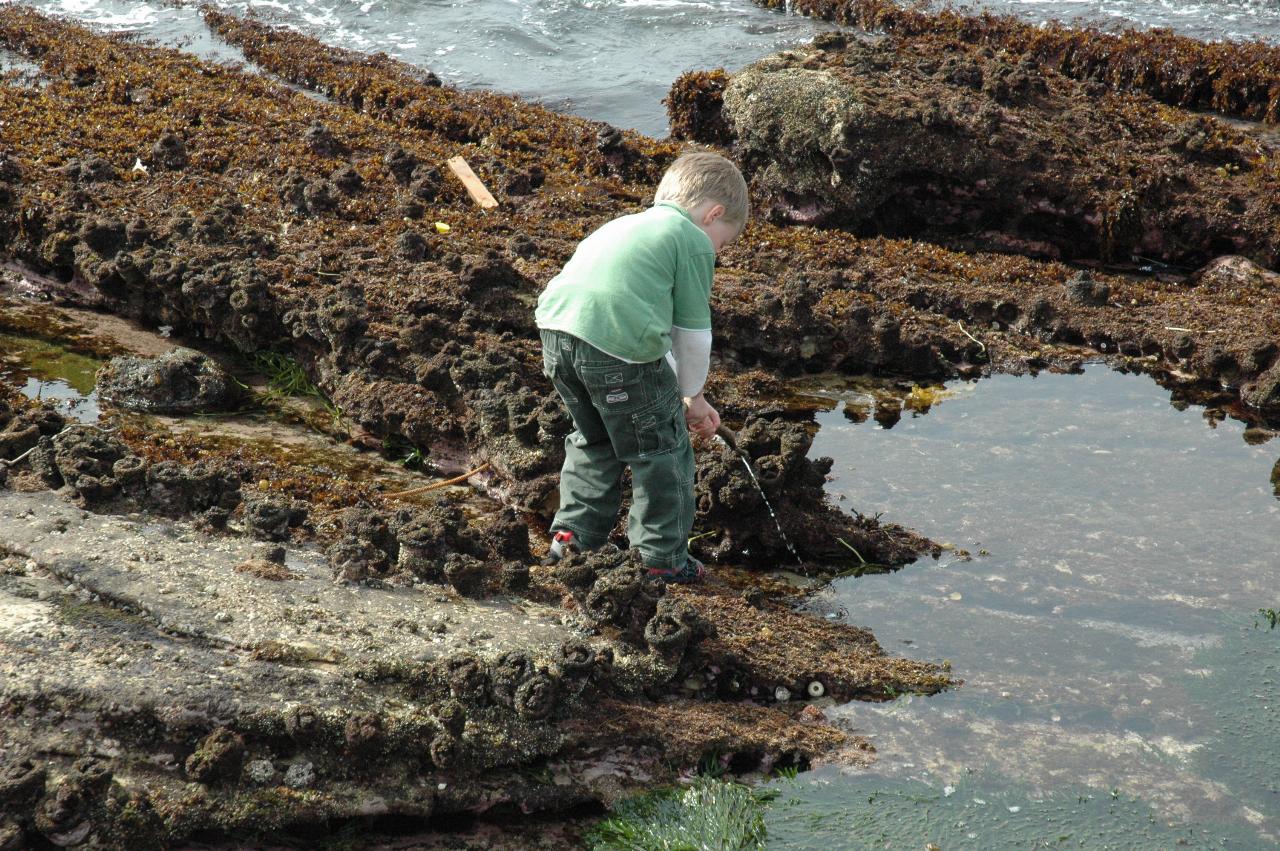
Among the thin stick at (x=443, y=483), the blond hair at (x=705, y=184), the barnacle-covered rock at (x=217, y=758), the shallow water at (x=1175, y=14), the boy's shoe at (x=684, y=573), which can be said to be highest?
the shallow water at (x=1175, y=14)

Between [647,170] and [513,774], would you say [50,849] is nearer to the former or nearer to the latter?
[513,774]

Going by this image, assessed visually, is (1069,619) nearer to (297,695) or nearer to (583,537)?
(583,537)

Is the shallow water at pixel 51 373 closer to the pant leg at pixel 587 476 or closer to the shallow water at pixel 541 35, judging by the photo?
the pant leg at pixel 587 476

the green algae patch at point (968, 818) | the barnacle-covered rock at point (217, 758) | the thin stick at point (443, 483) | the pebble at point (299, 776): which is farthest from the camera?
the thin stick at point (443, 483)

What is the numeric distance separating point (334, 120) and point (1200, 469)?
753 centimetres

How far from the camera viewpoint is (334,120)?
33.6ft

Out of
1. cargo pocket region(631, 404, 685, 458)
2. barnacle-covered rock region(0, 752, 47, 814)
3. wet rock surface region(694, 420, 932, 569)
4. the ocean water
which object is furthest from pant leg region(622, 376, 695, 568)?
the ocean water

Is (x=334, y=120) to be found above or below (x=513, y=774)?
above

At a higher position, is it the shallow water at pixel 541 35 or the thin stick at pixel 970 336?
the shallow water at pixel 541 35

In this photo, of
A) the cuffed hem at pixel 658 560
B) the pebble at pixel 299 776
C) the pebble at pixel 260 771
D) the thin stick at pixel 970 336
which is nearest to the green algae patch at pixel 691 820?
the pebble at pixel 299 776

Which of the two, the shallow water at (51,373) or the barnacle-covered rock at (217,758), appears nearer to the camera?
the barnacle-covered rock at (217,758)

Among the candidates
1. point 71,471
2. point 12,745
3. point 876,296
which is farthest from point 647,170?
point 12,745

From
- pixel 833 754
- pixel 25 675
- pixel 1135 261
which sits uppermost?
pixel 1135 261

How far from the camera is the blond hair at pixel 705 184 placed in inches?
179
